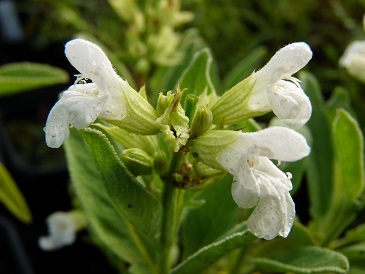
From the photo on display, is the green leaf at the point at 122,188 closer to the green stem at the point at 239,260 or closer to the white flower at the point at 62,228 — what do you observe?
the green stem at the point at 239,260

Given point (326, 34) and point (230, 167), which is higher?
point (230, 167)

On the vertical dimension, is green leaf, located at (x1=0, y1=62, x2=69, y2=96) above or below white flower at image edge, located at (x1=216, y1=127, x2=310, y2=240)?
below

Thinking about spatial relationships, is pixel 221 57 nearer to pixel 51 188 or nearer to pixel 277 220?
pixel 51 188

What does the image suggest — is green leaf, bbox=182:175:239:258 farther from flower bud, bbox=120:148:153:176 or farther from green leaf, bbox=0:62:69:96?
green leaf, bbox=0:62:69:96

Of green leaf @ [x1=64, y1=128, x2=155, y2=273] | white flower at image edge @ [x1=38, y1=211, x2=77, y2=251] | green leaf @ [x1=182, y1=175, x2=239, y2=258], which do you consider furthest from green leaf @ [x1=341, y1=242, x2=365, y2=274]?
white flower at image edge @ [x1=38, y1=211, x2=77, y2=251]

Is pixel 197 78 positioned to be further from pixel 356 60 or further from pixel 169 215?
pixel 356 60

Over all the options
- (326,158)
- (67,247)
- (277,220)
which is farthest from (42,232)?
(277,220)
